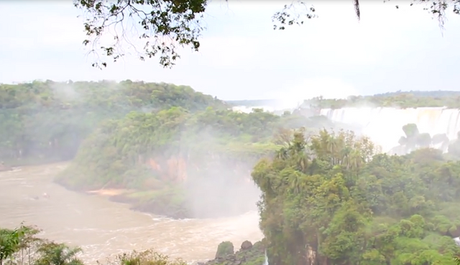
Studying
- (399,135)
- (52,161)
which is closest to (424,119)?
(399,135)

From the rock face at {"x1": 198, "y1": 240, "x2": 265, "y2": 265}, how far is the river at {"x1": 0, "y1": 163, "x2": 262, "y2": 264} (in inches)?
64.8

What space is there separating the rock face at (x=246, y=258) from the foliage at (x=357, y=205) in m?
1.30

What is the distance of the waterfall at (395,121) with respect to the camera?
30.8m

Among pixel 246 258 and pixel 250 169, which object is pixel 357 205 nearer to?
pixel 246 258

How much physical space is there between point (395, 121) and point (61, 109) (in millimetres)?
42888

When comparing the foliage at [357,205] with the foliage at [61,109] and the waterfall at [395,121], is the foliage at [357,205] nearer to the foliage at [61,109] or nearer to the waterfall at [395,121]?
the waterfall at [395,121]

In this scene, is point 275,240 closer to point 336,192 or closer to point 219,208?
point 336,192

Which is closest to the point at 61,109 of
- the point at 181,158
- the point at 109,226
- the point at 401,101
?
the point at 181,158

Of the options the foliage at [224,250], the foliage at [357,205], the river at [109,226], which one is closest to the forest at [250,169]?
the foliage at [357,205]

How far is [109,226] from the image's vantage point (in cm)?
2806

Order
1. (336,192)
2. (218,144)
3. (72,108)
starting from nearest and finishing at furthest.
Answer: (336,192) → (218,144) → (72,108)

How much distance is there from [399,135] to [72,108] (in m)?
→ 42.7

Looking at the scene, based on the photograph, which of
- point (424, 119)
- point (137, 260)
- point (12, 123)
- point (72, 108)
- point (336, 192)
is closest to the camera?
point (137, 260)

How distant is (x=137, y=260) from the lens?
35.8 feet
